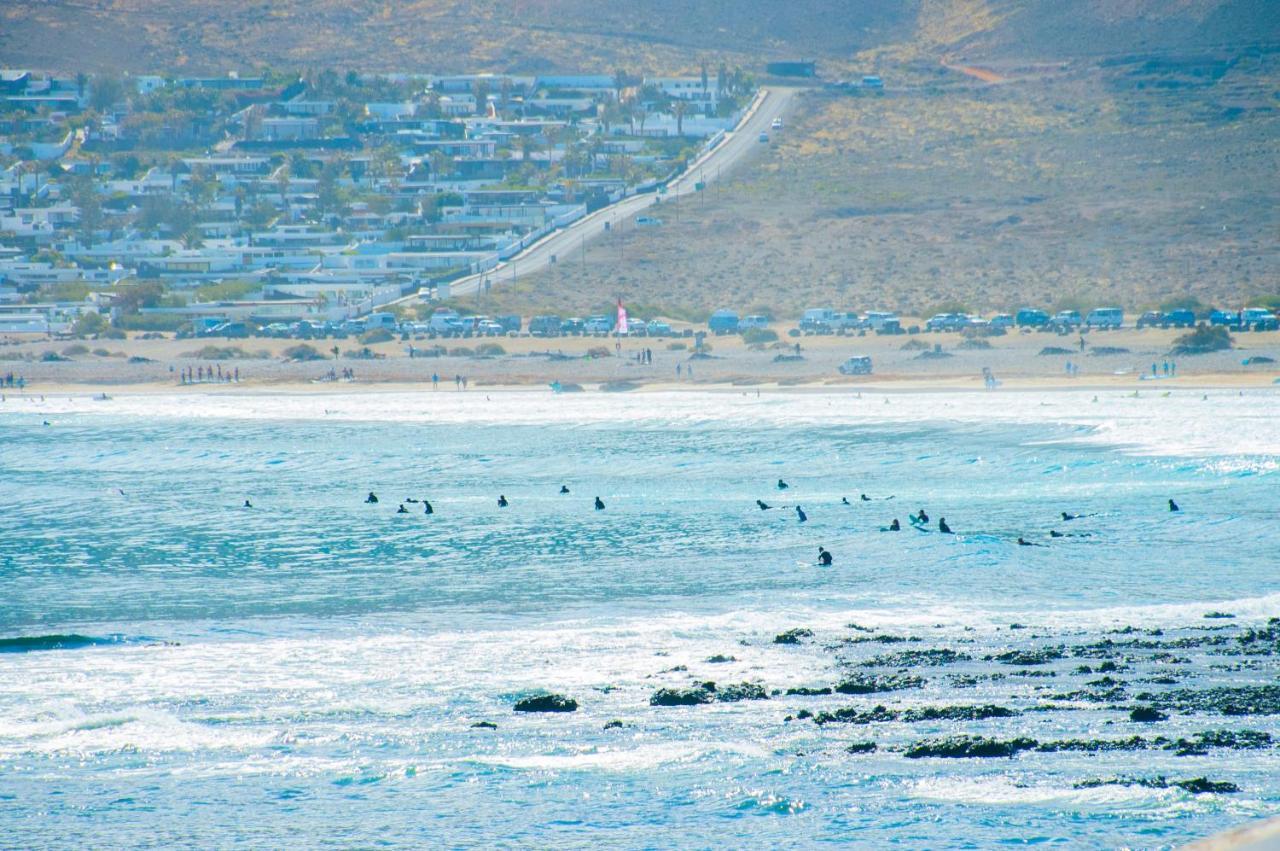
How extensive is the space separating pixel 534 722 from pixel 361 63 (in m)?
132

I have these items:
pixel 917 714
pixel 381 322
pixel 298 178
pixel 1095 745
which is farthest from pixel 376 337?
pixel 1095 745

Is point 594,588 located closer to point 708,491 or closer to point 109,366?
point 708,491

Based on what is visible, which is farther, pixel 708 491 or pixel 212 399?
pixel 212 399

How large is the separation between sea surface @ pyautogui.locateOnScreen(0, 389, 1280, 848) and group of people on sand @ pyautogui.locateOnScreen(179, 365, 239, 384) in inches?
677

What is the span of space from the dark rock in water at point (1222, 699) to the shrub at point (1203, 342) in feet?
125

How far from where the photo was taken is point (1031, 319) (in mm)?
61031

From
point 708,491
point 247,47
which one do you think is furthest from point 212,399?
point 247,47

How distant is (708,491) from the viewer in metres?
33.3

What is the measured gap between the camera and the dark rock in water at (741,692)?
1648 cm

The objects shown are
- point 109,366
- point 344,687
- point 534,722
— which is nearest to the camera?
point 534,722

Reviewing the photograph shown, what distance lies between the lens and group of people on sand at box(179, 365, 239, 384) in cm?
5747

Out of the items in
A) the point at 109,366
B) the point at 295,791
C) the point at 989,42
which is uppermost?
the point at 989,42

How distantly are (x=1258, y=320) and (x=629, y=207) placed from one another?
41.2 metres

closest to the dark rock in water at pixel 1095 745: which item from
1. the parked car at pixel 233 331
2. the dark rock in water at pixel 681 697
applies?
the dark rock in water at pixel 681 697
